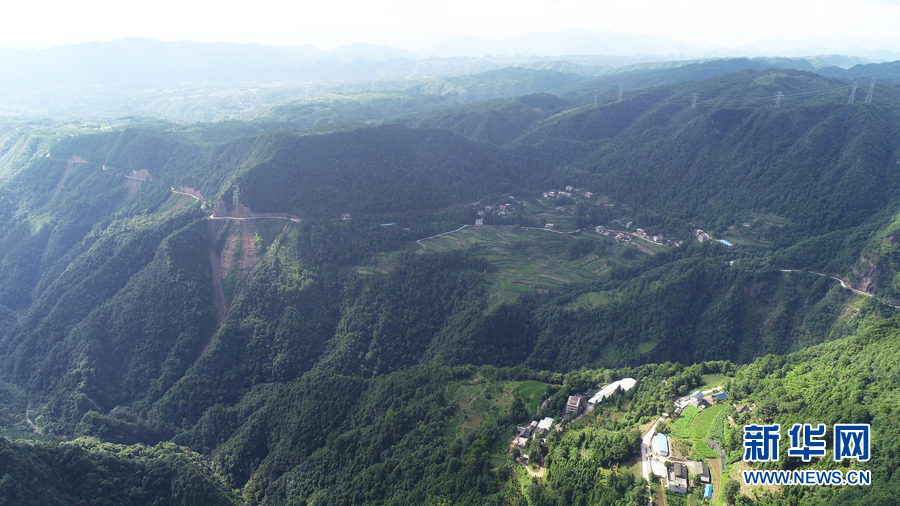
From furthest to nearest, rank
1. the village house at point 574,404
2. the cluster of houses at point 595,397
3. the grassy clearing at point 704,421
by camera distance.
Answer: the cluster of houses at point 595,397 < the village house at point 574,404 < the grassy clearing at point 704,421

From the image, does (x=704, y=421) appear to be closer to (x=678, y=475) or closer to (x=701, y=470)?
(x=701, y=470)

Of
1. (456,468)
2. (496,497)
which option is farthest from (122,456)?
(496,497)

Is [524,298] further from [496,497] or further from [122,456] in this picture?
[122,456]

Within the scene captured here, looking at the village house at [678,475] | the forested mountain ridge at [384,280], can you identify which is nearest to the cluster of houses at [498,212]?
the forested mountain ridge at [384,280]

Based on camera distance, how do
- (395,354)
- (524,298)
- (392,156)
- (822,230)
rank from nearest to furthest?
1. (395,354)
2. (524,298)
3. (822,230)
4. (392,156)

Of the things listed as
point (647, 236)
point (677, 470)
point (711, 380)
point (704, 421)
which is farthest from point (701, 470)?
point (647, 236)

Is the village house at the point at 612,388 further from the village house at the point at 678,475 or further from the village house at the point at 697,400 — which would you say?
the village house at the point at 678,475

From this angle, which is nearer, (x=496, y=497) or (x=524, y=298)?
(x=496, y=497)

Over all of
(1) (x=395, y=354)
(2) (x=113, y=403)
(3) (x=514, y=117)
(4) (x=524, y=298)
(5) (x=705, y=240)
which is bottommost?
(2) (x=113, y=403)

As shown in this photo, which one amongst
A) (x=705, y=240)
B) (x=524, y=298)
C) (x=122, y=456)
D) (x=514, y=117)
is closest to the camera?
(x=122, y=456)
